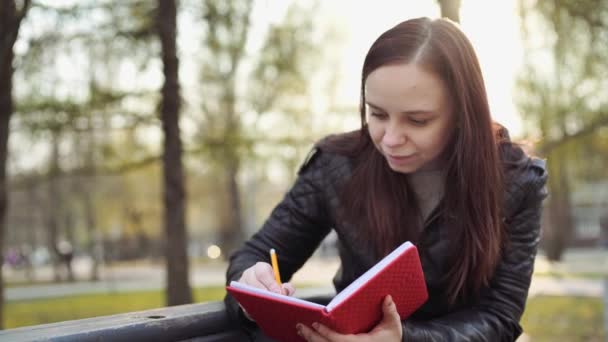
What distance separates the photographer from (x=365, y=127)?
205 centimetres

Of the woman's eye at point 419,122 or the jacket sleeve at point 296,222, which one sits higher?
the woman's eye at point 419,122

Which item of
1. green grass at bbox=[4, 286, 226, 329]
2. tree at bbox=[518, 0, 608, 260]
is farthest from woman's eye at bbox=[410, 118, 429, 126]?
green grass at bbox=[4, 286, 226, 329]

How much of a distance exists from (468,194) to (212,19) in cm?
532

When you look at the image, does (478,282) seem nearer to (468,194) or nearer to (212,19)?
(468,194)

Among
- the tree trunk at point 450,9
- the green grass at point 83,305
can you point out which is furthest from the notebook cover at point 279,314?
the green grass at point 83,305

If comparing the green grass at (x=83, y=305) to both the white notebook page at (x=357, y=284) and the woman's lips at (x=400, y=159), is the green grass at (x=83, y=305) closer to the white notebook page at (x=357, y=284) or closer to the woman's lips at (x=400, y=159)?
the woman's lips at (x=400, y=159)

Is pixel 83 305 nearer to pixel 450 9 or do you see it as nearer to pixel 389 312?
pixel 450 9

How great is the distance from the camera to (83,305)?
11359 millimetres

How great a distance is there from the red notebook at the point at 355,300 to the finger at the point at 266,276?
0.11m

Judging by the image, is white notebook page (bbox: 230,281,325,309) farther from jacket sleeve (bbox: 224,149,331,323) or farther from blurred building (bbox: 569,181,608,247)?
blurred building (bbox: 569,181,608,247)

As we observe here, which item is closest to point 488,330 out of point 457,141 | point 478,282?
point 478,282

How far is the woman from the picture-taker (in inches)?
68.9

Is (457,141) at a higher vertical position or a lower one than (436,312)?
higher

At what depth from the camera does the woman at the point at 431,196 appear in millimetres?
1749
